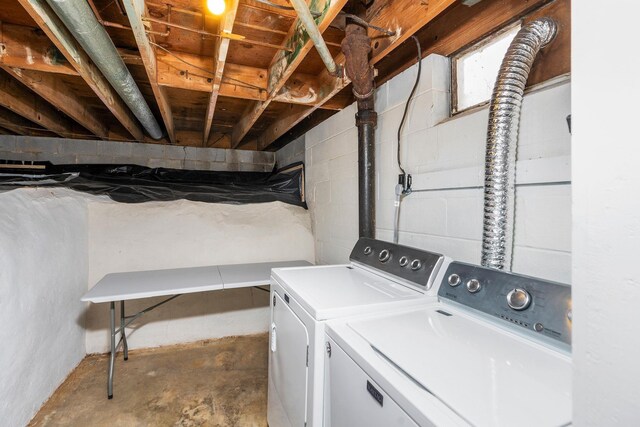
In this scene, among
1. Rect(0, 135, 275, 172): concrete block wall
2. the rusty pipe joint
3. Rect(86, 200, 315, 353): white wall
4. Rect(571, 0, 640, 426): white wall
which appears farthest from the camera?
Rect(0, 135, 275, 172): concrete block wall

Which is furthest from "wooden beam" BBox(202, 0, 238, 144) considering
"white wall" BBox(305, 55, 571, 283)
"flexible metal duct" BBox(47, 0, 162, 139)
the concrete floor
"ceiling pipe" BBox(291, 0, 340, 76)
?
the concrete floor

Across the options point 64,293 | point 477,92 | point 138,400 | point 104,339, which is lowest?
point 138,400

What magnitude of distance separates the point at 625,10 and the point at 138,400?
272cm

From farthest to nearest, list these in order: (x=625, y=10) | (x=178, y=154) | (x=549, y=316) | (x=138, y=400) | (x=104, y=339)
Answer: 1. (x=178, y=154)
2. (x=104, y=339)
3. (x=138, y=400)
4. (x=549, y=316)
5. (x=625, y=10)

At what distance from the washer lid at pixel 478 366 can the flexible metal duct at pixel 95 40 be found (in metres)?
1.63

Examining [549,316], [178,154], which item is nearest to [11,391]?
[549,316]

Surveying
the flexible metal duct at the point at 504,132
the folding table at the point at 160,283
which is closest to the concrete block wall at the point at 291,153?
the folding table at the point at 160,283

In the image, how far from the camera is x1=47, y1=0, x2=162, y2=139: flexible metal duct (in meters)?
1.23

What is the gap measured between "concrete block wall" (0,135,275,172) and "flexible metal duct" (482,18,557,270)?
3.86 metres

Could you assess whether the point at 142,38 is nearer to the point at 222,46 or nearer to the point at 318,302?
the point at 222,46

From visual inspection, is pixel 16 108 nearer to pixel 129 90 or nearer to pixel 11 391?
pixel 129 90

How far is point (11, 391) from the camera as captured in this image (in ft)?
5.28

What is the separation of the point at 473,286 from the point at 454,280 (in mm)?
94

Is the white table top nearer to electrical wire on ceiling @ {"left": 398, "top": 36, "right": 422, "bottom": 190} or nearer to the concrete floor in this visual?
the concrete floor
